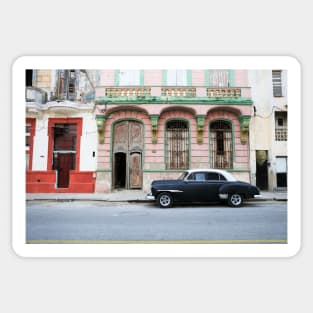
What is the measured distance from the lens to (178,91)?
4281 mm

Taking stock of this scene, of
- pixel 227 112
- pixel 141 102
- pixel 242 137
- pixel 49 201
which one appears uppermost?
pixel 141 102

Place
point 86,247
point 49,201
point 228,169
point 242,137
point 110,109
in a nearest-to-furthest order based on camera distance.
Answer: point 86,247 → point 49,201 → point 228,169 → point 242,137 → point 110,109

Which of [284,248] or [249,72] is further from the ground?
[249,72]

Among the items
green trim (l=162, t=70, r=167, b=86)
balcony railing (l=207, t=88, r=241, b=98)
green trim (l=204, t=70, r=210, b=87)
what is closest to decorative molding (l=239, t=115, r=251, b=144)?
balcony railing (l=207, t=88, r=241, b=98)

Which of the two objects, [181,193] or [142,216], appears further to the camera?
[181,193]

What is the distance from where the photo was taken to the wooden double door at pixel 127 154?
Answer: 4.12 metres

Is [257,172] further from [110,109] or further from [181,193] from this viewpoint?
[110,109]

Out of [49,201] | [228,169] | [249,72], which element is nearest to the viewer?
[249,72]

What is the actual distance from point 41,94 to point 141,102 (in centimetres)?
187

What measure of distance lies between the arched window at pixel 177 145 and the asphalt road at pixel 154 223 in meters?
0.90

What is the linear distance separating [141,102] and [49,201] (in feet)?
8.50

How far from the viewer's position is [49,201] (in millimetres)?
3480

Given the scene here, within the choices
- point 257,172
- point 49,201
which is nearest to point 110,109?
point 49,201

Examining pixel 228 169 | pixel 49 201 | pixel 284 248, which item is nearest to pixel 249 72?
pixel 228 169
